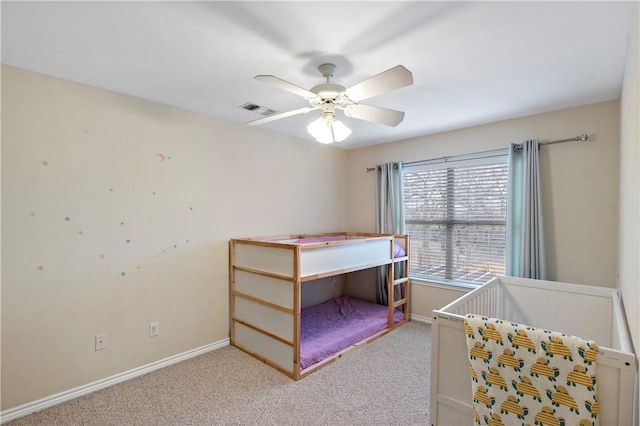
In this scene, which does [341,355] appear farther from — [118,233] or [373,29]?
[373,29]

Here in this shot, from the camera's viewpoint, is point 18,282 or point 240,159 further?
point 240,159

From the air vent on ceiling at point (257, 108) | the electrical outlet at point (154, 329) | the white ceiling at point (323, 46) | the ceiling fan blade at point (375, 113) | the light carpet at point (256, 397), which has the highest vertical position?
the white ceiling at point (323, 46)

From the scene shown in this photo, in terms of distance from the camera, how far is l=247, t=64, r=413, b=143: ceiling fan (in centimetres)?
151

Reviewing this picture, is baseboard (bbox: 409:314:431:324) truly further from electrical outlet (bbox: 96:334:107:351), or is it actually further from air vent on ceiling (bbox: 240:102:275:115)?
electrical outlet (bbox: 96:334:107:351)

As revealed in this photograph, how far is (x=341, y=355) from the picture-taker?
283cm

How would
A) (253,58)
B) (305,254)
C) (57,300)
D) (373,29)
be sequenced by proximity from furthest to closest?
(305,254) → (57,300) → (253,58) → (373,29)

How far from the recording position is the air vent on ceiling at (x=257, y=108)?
2.65m

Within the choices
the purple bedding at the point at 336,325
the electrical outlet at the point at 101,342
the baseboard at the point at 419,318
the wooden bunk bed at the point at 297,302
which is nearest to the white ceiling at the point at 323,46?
the wooden bunk bed at the point at 297,302

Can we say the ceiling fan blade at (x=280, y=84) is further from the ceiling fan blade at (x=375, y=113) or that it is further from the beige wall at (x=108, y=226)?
the beige wall at (x=108, y=226)

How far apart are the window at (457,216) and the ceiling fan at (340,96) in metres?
1.75

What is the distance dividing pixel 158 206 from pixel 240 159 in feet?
3.14

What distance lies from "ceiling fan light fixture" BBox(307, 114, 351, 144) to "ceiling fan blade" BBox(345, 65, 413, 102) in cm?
26

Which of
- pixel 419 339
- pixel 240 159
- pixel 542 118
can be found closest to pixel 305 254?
pixel 240 159

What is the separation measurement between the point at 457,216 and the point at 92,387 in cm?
377
